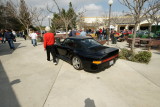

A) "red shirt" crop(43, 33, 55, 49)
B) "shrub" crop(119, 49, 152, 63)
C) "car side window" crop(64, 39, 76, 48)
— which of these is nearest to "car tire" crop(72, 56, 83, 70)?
"car side window" crop(64, 39, 76, 48)

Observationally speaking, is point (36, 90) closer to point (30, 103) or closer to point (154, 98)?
point (30, 103)

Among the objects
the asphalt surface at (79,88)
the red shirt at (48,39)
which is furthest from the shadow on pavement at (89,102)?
the red shirt at (48,39)

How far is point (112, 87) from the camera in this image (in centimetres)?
290

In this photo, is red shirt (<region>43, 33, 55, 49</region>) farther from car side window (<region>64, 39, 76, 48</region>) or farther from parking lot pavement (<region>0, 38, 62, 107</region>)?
parking lot pavement (<region>0, 38, 62, 107</region>)

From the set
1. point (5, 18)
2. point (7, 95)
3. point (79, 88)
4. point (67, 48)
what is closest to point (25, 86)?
point (7, 95)

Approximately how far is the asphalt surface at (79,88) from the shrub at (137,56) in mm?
789

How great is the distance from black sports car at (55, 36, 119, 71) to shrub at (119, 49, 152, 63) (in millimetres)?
1667

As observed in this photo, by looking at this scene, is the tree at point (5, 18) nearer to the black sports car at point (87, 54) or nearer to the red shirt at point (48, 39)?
the red shirt at point (48, 39)

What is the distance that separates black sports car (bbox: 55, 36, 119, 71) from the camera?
10.9ft

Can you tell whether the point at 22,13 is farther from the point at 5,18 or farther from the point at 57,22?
the point at 57,22

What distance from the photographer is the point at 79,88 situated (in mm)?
2857

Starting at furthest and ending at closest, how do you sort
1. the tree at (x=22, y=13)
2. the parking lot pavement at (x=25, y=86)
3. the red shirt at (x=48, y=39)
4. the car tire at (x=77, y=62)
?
the tree at (x=22, y=13)
the red shirt at (x=48, y=39)
the car tire at (x=77, y=62)
the parking lot pavement at (x=25, y=86)

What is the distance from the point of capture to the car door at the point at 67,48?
4.26 metres

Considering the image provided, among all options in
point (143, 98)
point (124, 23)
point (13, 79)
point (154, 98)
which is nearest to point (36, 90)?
point (13, 79)
